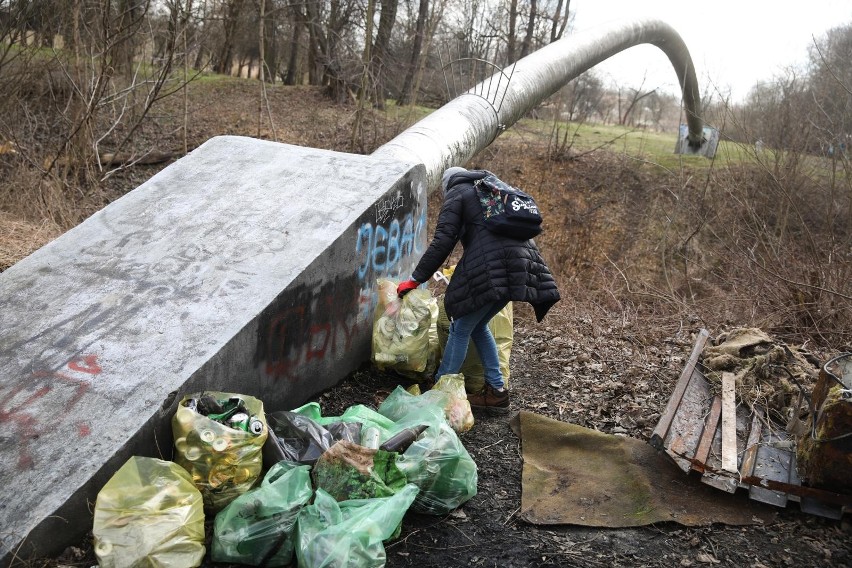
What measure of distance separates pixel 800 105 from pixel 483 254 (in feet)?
24.9

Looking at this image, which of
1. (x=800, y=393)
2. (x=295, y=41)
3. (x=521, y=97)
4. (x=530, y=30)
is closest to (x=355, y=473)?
(x=800, y=393)

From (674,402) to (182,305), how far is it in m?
2.89

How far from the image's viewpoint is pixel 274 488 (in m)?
3.01

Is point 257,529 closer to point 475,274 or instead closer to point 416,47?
point 475,274

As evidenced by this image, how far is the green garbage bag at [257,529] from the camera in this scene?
114 inches

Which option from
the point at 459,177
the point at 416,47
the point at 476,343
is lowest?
the point at 476,343

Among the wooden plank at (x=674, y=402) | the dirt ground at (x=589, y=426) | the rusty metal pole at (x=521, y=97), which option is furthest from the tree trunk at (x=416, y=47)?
the wooden plank at (x=674, y=402)

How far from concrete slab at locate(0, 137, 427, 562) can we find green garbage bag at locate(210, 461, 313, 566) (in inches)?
20.2

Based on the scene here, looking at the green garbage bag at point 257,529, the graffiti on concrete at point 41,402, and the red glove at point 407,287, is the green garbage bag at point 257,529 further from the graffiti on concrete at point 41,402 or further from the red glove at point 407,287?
the red glove at point 407,287

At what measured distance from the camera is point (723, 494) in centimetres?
374

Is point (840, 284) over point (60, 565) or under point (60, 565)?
over

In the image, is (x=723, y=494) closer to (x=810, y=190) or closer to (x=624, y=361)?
(x=624, y=361)

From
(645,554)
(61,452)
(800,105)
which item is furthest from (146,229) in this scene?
(800,105)

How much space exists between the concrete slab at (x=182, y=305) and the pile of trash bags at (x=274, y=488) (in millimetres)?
219
